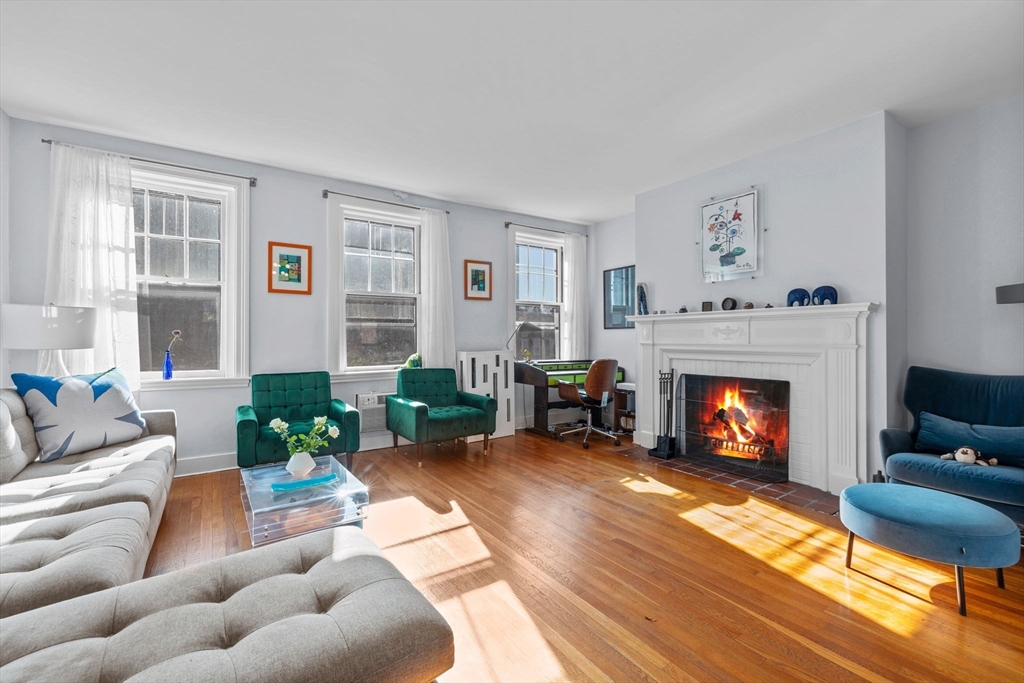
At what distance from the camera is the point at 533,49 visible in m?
2.61

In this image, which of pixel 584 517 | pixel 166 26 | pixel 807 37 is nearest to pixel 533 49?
pixel 807 37

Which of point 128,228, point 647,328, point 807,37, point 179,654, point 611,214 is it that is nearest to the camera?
point 179,654

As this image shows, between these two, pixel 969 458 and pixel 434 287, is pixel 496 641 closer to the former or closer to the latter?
pixel 969 458

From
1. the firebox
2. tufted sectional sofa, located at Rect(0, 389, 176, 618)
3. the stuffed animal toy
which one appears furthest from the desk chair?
tufted sectional sofa, located at Rect(0, 389, 176, 618)

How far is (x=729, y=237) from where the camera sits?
167 inches

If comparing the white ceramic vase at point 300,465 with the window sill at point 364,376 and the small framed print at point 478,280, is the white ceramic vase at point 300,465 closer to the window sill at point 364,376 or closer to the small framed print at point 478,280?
the window sill at point 364,376

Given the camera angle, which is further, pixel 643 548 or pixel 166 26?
pixel 643 548

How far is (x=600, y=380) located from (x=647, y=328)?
2.50ft

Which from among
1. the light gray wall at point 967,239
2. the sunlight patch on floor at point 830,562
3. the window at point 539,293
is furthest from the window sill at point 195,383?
the light gray wall at point 967,239

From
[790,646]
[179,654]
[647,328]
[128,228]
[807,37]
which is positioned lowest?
[790,646]

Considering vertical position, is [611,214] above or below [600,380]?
above

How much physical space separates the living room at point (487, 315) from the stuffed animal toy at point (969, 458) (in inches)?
2.7

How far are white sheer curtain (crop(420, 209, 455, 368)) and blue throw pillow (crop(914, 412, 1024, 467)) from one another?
4194 mm

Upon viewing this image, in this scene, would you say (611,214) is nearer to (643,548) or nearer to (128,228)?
(643,548)
